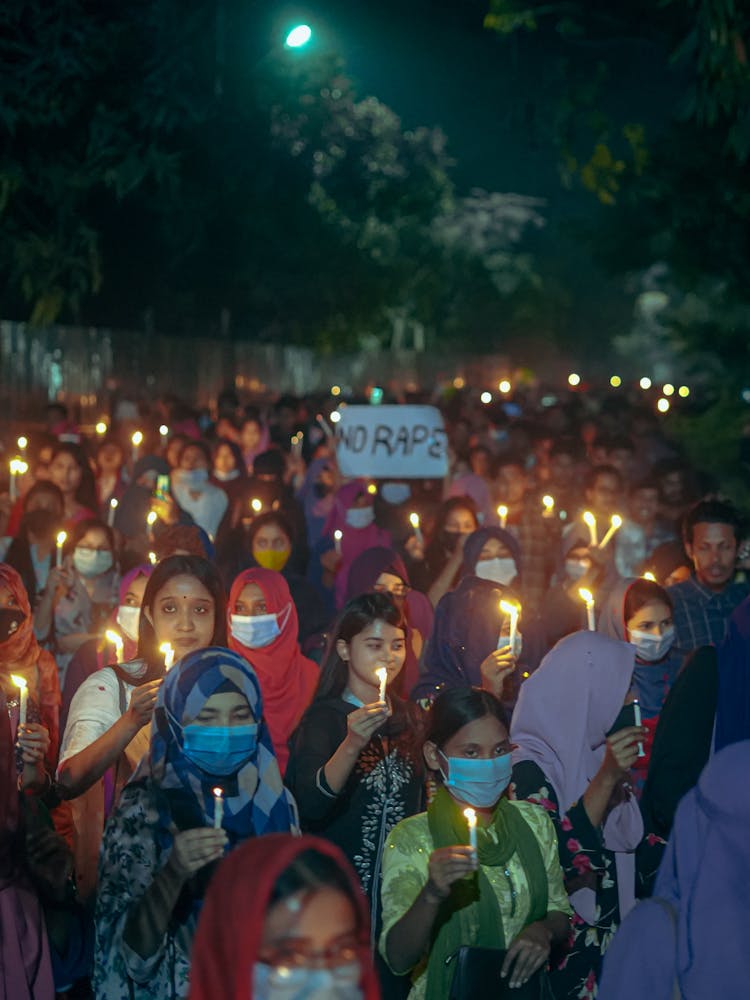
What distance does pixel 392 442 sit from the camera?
12.7m

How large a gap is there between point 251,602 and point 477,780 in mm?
2634

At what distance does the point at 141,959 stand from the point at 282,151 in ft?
117

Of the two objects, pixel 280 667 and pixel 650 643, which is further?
pixel 280 667

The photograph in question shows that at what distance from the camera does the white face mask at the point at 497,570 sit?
8.70 meters

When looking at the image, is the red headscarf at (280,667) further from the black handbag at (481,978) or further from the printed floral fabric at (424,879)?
the black handbag at (481,978)

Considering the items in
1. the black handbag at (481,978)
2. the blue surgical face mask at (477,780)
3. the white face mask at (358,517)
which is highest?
the white face mask at (358,517)

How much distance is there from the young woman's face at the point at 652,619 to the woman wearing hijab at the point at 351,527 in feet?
13.9

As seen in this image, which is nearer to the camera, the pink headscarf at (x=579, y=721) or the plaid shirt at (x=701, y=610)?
the pink headscarf at (x=579, y=721)

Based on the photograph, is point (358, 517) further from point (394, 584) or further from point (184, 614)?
point (184, 614)

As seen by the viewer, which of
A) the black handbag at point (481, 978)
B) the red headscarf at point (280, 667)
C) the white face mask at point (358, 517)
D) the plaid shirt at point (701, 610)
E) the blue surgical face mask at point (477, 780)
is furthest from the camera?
the white face mask at point (358, 517)

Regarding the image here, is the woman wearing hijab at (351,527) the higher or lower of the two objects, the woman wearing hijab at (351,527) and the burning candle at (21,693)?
the higher

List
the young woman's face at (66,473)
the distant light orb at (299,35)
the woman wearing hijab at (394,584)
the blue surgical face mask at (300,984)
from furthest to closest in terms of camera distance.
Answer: the distant light orb at (299,35), the young woman's face at (66,473), the woman wearing hijab at (394,584), the blue surgical face mask at (300,984)

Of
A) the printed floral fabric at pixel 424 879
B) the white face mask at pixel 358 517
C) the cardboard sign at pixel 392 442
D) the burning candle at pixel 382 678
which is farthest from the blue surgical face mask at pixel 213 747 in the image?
the cardboard sign at pixel 392 442

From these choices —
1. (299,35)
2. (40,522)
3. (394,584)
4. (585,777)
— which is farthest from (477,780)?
(299,35)
